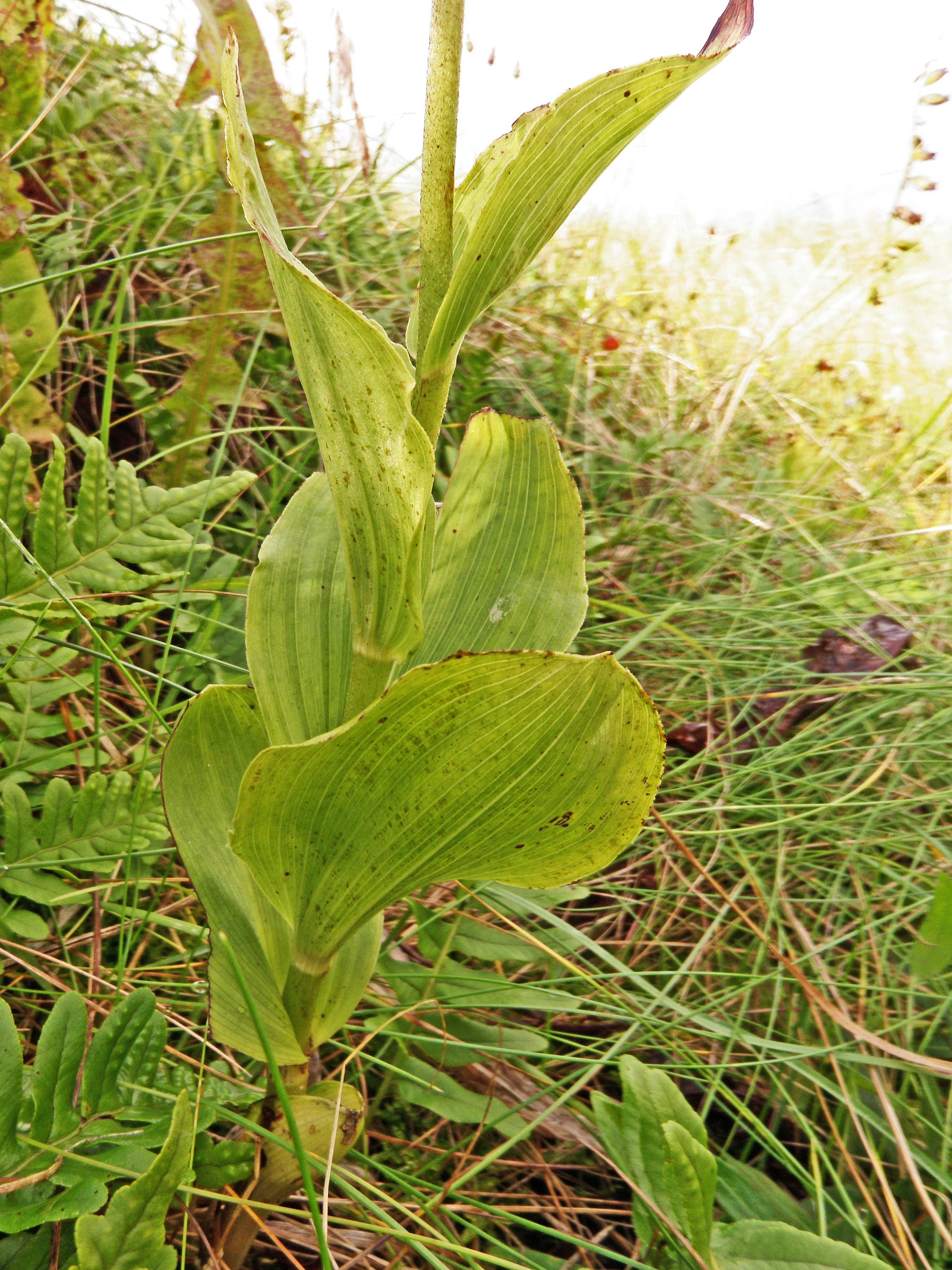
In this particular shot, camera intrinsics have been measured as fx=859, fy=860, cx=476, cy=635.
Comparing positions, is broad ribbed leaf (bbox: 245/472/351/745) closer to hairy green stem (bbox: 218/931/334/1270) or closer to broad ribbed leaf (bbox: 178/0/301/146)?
hairy green stem (bbox: 218/931/334/1270)

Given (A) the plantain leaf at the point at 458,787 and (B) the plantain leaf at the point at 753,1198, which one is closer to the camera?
(A) the plantain leaf at the point at 458,787

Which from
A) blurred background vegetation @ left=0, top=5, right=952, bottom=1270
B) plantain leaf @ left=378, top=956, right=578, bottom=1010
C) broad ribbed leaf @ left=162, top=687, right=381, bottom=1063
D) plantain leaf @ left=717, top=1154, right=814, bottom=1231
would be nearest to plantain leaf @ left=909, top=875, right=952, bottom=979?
blurred background vegetation @ left=0, top=5, right=952, bottom=1270

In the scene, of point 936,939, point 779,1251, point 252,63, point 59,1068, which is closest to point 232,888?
point 59,1068

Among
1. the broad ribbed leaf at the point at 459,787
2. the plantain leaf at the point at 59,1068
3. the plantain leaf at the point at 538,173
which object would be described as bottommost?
the plantain leaf at the point at 59,1068

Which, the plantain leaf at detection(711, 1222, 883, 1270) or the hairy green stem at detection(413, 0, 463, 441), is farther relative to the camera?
the plantain leaf at detection(711, 1222, 883, 1270)

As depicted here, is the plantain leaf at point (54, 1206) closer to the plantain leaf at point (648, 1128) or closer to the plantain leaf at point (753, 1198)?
the plantain leaf at point (648, 1128)

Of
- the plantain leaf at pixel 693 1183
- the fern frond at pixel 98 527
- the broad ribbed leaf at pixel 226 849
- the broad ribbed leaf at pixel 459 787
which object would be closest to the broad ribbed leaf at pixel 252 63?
the fern frond at pixel 98 527

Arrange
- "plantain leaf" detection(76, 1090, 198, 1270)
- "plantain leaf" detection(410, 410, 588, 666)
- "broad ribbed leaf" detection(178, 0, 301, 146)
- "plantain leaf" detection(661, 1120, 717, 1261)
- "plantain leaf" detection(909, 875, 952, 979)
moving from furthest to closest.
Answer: "broad ribbed leaf" detection(178, 0, 301, 146), "plantain leaf" detection(909, 875, 952, 979), "plantain leaf" detection(410, 410, 588, 666), "plantain leaf" detection(661, 1120, 717, 1261), "plantain leaf" detection(76, 1090, 198, 1270)
